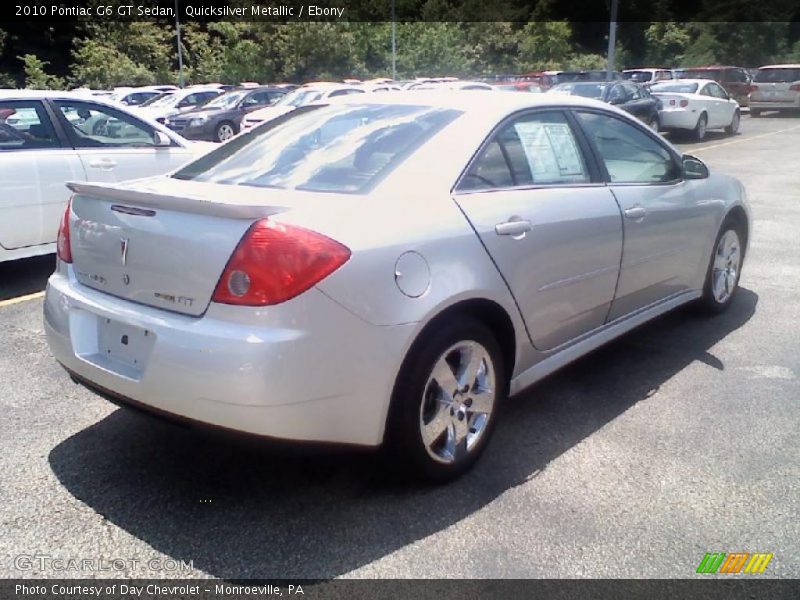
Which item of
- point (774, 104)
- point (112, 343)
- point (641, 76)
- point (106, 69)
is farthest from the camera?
point (106, 69)

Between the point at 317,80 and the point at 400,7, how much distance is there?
60.5 feet

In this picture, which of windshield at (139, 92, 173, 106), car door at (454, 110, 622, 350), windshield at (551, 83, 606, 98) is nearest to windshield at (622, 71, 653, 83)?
windshield at (551, 83, 606, 98)

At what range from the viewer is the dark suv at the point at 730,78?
3006cm

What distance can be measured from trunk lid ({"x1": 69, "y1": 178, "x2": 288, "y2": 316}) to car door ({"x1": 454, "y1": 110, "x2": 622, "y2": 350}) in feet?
3.04

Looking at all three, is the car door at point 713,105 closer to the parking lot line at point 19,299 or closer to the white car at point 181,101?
the white car at point 181,101

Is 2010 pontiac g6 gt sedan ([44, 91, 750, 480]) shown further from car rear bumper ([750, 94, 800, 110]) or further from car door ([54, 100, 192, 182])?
car rear bumper ([750, 94, 800, 110])

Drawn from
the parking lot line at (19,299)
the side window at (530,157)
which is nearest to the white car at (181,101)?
the parking lot line at (19,299)

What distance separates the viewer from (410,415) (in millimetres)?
2938

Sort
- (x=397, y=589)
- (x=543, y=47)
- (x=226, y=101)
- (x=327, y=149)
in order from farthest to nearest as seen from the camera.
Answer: (x=543, y=47)
(x=226, y=101)
(x=327, y=149)
(x=397, y=589)

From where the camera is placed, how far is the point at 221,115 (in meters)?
20.9

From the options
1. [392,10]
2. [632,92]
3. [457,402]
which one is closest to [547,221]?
[457,402]

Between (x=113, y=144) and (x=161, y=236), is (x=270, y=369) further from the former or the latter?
(x=113, y=144)

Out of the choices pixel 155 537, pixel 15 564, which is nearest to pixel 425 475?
pixel 155 537

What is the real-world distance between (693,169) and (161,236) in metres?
3.47
